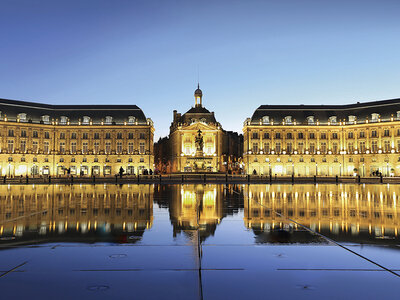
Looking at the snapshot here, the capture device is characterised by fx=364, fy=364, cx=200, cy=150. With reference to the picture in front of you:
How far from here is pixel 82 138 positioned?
84438 mm

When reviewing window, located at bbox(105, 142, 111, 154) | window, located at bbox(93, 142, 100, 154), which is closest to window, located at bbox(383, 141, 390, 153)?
window, located at bbox(105, 142, 111, 154)

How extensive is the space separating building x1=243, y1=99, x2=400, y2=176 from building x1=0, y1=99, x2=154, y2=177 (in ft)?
86.6


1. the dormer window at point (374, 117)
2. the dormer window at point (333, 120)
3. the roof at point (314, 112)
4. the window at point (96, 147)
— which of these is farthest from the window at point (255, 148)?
the window at point (96, 147)

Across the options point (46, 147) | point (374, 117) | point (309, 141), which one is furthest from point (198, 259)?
point (374, 117)

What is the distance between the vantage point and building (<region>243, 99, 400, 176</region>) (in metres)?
84.5

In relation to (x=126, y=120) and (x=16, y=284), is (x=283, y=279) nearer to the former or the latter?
(x=16, y=284)

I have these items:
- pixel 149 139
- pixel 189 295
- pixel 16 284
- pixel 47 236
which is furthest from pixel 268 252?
pixel 149 139

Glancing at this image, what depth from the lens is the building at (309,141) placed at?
84500mm

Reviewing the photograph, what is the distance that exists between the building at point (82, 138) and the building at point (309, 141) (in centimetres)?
2639

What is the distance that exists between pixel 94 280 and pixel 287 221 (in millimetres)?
6438

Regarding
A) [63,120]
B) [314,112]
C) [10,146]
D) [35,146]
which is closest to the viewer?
[10,146]

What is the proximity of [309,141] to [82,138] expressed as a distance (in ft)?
175

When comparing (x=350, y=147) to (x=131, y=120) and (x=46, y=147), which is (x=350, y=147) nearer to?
(x=131, y=120)

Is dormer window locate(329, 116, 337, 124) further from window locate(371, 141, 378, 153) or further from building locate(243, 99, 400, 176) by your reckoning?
window locate(371, 141, 378, 153)
